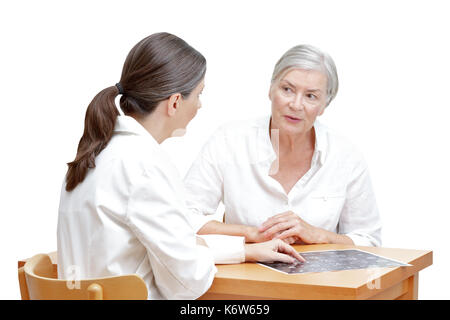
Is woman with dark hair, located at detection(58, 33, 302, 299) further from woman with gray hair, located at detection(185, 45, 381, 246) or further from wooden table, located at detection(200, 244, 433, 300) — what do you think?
woman with gray hair, located at detection(185, 45, 381, 246)

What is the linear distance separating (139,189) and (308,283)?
2.25 feet

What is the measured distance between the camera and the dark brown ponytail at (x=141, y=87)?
107 inches

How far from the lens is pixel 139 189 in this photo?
2535mm

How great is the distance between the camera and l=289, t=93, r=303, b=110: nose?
11.3 feet

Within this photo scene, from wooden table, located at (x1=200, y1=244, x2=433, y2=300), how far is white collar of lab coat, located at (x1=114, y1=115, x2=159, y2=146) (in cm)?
60

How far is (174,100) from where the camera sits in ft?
9.20

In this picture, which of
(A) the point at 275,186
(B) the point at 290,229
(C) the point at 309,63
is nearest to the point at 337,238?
(B) the point at 290,229

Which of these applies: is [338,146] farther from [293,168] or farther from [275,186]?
[275,186]

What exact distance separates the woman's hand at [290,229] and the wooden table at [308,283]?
1.24 ft

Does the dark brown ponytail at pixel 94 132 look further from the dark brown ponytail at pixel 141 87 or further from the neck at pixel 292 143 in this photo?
the neck at pixel 292 143

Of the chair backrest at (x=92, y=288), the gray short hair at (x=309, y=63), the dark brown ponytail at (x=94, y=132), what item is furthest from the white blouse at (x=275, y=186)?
the chair backrest at (x=92, y=288)

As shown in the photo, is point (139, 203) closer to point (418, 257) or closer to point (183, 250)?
point (183, 250)
